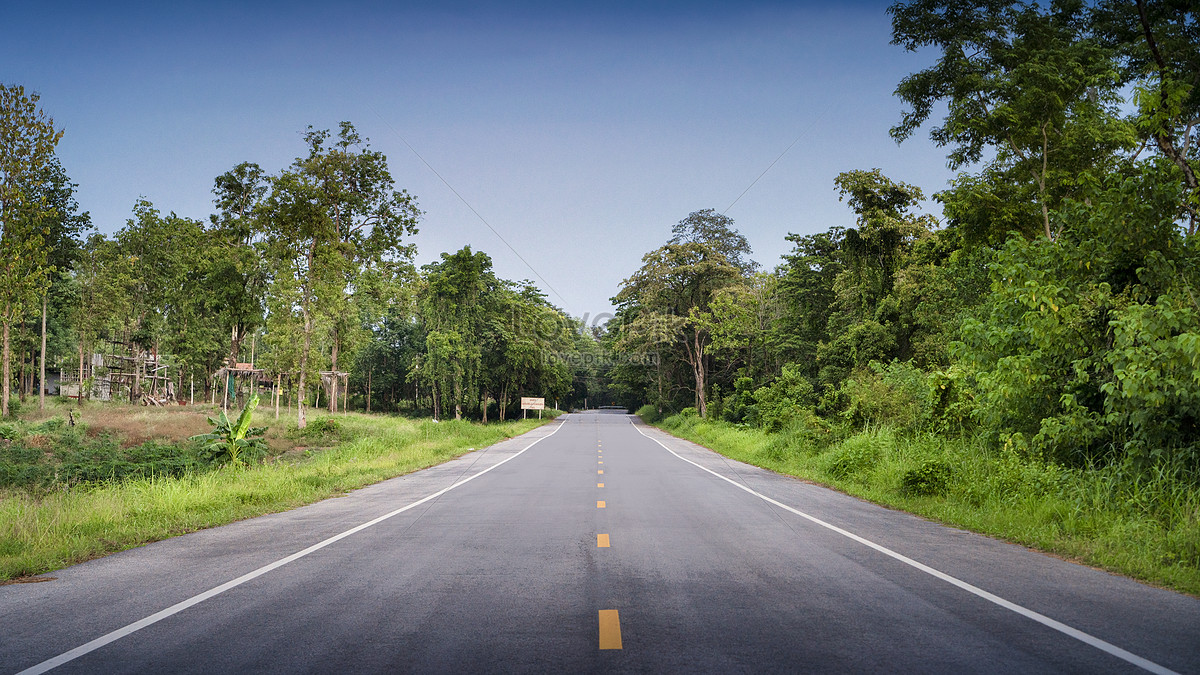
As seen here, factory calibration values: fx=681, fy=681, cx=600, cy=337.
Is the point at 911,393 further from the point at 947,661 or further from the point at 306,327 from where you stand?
the point at 306,327

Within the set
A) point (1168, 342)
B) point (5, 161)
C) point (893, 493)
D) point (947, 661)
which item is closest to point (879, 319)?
point (893, 493)

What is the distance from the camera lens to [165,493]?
444 inches

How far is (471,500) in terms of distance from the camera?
1223cm

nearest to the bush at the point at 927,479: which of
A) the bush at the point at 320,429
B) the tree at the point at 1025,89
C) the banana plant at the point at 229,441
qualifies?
the tree at the point at 1025,89

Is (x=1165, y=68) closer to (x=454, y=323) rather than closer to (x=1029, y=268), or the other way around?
(x=1029, y=268)

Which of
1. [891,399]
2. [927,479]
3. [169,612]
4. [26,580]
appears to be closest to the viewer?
[169,612]

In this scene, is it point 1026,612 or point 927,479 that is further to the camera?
point 927,479

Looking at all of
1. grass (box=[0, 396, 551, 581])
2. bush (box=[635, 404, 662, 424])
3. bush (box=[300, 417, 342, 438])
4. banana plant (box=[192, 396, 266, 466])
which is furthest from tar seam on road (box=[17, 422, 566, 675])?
bush (box=[635, 404, 662, 424])

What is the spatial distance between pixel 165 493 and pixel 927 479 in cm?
1330

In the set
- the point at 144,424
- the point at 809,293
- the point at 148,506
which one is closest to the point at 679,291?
the point at 809,293

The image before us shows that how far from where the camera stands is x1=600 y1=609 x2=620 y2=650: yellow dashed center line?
14.5ft

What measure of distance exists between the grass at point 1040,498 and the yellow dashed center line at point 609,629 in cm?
525

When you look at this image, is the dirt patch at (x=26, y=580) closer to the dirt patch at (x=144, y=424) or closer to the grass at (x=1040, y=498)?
the grass at (x=1040, y=498)

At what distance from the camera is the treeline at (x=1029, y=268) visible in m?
10.0
